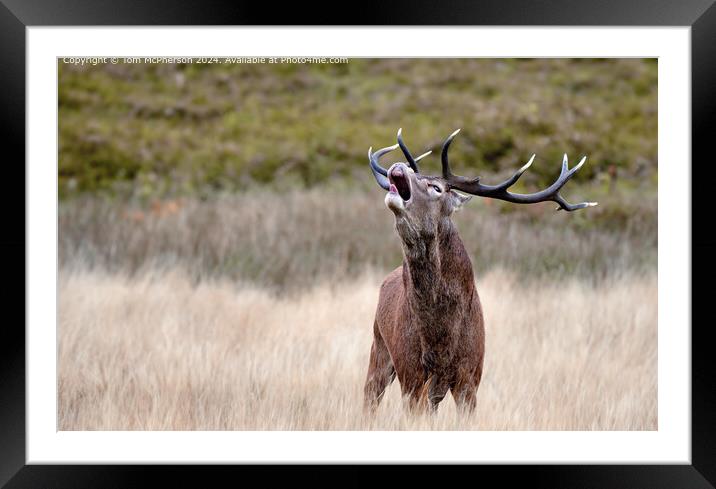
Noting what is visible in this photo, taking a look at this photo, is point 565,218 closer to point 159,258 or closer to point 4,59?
point 159,258

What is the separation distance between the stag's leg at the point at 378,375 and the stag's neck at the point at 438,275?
876 millimetres

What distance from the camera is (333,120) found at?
18.2 meters

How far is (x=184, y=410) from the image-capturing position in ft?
19.0

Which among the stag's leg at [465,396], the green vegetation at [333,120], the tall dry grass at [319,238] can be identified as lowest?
the stag's leg at [465,396]

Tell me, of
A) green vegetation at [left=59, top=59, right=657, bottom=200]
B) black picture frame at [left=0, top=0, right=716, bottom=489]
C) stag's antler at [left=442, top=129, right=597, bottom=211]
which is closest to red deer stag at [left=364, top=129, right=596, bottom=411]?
stag's antler at [left=442, top=129, right=597, bottom=211]

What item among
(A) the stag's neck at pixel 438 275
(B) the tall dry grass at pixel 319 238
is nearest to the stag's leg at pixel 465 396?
(A) the stag's neck at pixel 438 275

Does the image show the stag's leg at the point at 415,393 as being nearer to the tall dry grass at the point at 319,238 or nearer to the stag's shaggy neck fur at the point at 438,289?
the stag's shaggy neck fur at the point at 438,289

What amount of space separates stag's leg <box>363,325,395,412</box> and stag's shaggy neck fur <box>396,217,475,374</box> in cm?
73

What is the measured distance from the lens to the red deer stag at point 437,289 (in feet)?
15.6

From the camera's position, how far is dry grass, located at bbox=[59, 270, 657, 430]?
5.69m

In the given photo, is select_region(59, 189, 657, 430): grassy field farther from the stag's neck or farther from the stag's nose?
the stag's nose
